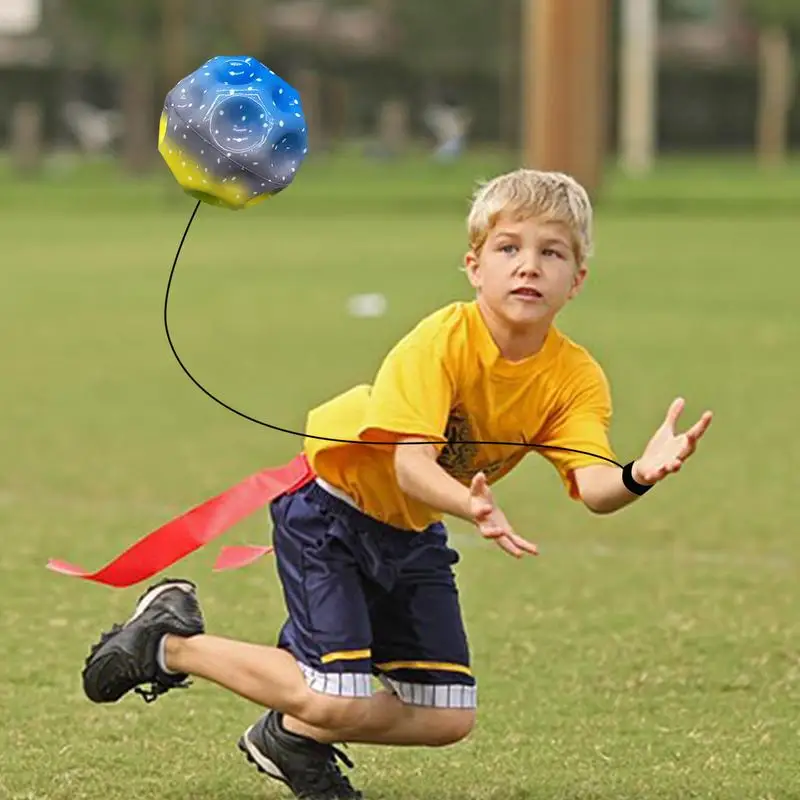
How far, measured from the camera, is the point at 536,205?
4867 mm

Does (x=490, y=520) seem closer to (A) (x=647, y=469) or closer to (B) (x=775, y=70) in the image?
(A) (x=647, y=469)

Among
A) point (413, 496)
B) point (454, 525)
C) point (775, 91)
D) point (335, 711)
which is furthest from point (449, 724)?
point (775, 91)

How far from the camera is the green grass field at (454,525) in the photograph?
17.7ft

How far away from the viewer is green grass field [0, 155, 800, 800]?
5.39 m

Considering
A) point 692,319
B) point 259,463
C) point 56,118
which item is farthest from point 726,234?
point 56,118

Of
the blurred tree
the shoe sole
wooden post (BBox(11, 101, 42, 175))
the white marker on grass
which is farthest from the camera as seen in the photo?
the blurred tree

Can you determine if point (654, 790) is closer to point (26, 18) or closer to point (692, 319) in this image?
point (692, 319)

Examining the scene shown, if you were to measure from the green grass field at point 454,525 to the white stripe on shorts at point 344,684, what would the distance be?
1.22 feet

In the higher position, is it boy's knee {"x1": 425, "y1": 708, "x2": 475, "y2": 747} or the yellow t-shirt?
the yellow t-shirt

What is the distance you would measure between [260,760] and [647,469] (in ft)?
3.55

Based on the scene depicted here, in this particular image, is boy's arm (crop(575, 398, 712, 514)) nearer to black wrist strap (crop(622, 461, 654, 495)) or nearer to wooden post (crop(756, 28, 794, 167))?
black wrist strap (crop(622, 461, 654, 495))

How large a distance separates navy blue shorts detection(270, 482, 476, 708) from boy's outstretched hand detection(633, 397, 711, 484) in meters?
0.56

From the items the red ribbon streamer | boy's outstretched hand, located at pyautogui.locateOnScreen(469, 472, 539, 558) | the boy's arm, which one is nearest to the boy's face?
the boy's arm

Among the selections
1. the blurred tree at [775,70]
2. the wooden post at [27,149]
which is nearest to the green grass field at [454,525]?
the wooden post at [27,149]
